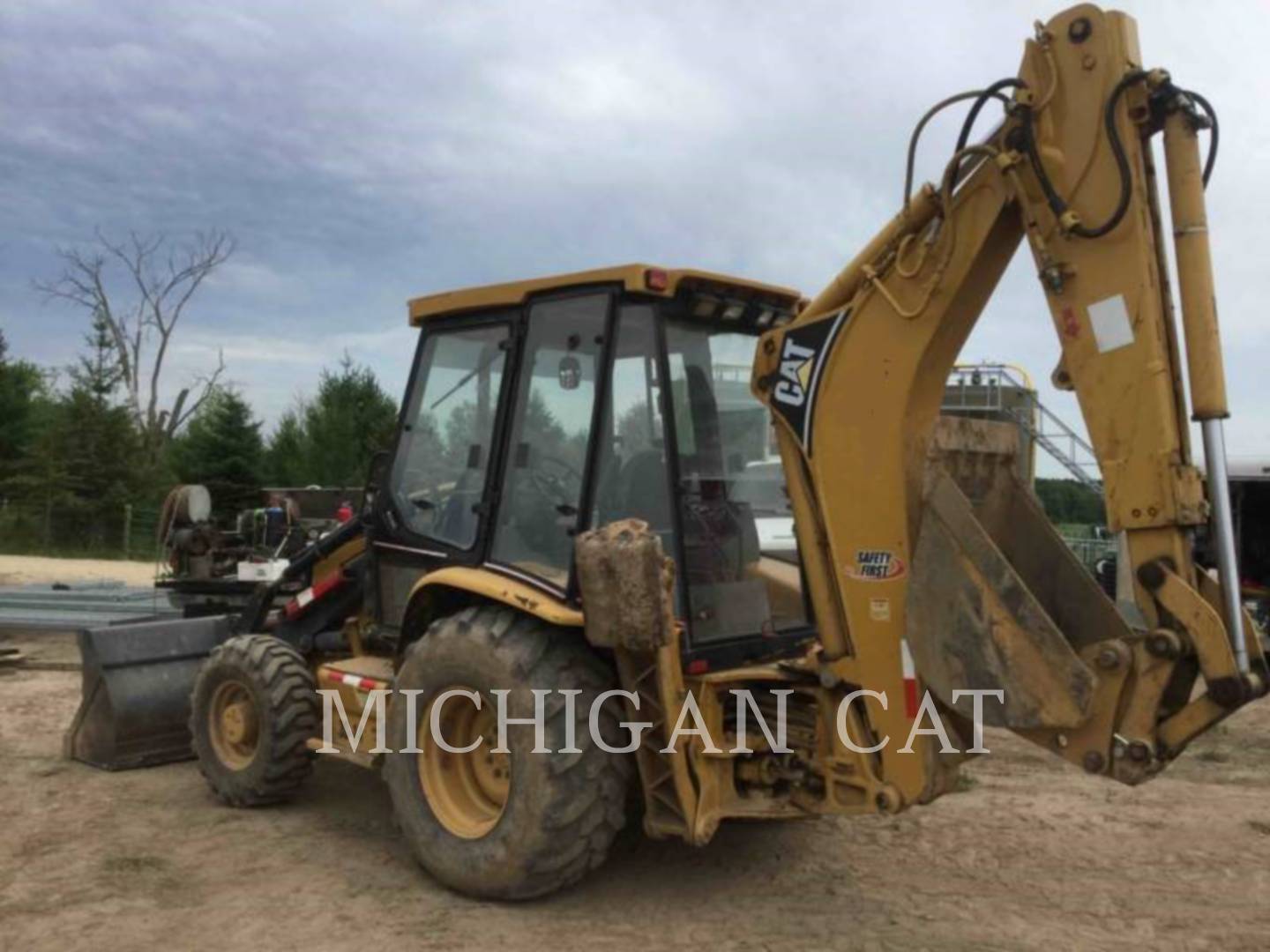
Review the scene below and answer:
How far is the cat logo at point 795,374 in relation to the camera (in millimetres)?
4473

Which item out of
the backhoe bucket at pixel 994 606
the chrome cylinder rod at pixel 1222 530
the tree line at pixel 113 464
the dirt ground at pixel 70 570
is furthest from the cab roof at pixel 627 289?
the tree line at pixel 113 464

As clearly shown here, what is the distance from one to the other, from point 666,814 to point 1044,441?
10.1 m

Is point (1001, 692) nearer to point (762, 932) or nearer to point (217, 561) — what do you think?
point (762, 932)

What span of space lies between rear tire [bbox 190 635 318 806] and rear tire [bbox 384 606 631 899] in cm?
102

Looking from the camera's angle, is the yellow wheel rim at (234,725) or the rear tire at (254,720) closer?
the rear tire at (254,720)

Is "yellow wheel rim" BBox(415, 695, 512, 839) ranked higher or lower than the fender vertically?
lower

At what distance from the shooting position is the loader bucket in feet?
22.5

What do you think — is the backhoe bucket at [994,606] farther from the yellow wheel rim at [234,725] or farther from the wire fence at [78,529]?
the wire fence at [78,529]

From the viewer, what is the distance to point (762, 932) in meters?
4.47

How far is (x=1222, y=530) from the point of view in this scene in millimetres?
3586

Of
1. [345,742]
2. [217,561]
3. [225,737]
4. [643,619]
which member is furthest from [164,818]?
[217,561]

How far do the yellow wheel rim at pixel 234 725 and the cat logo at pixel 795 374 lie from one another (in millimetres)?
3276

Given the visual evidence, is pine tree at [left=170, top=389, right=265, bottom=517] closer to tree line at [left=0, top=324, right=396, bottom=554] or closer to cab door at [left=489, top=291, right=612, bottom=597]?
tree line at [left=0, top=324, right=396, bottom=554]

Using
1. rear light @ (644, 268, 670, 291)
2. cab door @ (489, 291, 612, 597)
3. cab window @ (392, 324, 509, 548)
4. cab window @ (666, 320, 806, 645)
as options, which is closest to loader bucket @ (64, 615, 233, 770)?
cab window @ (392, 324, 509, 548)
